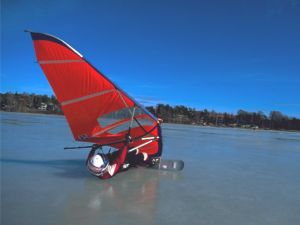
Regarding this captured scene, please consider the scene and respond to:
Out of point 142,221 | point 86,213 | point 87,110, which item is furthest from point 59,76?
point 142,221

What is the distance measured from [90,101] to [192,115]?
100913 mm

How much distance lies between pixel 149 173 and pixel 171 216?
9.12 ft

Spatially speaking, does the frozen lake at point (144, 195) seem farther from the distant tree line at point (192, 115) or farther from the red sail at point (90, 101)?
the distant tree line at point (192, 115)

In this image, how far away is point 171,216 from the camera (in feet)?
11.9

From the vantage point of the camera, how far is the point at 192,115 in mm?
105750

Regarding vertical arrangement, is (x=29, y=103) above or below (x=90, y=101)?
above

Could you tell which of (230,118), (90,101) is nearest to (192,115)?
(230,118)

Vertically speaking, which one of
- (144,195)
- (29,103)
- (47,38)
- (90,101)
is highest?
(29,103)

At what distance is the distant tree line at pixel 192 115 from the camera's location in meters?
86.0

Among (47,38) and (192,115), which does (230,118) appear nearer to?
(192,115)

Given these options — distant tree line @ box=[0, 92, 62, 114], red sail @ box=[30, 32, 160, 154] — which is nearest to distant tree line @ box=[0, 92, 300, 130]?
distant tree line @ box=[0, 92, 62, 114]

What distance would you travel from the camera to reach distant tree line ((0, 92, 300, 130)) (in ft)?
282

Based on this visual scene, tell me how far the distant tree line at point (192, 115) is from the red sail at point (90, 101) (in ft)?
249

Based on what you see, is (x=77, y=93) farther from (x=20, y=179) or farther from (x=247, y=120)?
(x=247, y=120)
